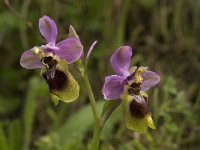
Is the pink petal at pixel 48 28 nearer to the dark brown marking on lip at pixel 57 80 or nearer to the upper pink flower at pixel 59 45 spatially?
the upper pink flower at pixel 59 45

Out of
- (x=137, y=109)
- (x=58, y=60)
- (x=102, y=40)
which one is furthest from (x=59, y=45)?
(x=102, y=40)

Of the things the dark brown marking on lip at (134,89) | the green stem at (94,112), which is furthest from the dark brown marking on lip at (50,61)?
the dark brown marking on lip at (134,89)

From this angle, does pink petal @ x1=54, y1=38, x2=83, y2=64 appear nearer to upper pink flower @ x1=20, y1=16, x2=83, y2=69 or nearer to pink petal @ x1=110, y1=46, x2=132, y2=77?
upper pink flower @ x1=20, y1=16, x2=83, y2=69

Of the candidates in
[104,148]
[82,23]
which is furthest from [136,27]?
[104,148]

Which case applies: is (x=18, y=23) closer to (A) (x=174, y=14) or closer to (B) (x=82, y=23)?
(B) (x=82, y=23)

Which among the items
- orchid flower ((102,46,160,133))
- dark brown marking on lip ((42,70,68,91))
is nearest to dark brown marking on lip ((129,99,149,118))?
orchid flower ((102,46,160,133))

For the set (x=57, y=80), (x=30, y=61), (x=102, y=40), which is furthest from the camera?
(x=102, y=40)

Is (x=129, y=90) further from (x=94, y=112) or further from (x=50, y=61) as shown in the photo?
(x=50, y=61)
